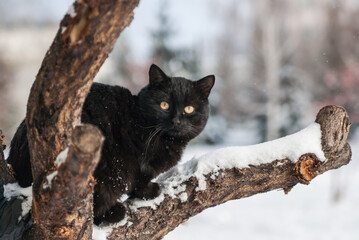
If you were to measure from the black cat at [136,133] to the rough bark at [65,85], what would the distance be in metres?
0.42

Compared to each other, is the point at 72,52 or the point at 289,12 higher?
the point at 289,12

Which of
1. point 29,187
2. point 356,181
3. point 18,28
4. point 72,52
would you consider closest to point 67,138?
point 72,52

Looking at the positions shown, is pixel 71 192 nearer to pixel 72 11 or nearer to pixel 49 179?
pixel 49 179

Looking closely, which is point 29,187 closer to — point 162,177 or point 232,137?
point 162,177

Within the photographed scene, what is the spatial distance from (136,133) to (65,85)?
2.89 ft

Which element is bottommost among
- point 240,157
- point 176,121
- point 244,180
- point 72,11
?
point 72,11

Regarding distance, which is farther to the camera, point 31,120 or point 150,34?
point 150,34

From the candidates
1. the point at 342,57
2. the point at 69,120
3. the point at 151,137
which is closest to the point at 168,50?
the point at 342,57

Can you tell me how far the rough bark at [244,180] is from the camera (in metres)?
1.91

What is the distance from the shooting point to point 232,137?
1334 cm

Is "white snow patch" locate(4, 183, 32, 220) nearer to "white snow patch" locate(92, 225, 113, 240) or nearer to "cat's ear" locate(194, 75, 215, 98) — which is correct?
"white snow patch" locate(92, 225, 113, 240)

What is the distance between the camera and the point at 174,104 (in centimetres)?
216

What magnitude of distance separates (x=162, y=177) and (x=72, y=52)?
4.27 feet

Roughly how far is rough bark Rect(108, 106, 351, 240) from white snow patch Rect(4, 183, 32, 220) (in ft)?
Answer: 1.79
